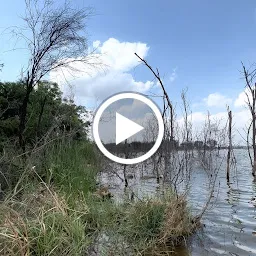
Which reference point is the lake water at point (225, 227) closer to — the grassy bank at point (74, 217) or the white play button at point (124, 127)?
the grassy bank at point (74, 217)

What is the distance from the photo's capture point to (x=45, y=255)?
4.13 metres

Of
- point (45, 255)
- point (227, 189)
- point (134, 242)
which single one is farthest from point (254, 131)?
point (45, 255)

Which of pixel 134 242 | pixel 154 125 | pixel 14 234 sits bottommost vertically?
pixel 134 242

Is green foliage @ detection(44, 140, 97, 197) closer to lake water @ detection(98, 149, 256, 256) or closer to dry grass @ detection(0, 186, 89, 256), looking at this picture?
lake water @ detection(98, 149, 256, 256)

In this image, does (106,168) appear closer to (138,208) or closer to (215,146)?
(138,208)

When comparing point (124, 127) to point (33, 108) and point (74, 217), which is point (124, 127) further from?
point (33, 108)

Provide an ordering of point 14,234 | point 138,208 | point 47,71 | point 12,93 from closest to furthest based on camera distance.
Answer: point 14,234
point 138,208
point 47,71
point 12,93

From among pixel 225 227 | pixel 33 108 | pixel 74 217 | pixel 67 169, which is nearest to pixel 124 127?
pixel 74 217

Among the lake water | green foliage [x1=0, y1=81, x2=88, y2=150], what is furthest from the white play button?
green foliage [x1=0, y1=81, x2=88, y2=150]

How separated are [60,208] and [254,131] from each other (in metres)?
12.0

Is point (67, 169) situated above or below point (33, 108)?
below

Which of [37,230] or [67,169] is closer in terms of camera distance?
[37,230]

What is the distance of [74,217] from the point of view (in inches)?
204

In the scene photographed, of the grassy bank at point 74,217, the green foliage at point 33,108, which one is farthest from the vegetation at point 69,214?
the green foliage at point 33,108
